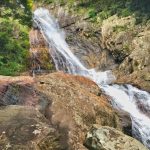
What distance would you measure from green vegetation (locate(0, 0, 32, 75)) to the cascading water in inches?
72.3

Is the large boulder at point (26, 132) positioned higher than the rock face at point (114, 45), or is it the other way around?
the rock face at point (114, 45)

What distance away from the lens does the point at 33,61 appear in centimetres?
2250

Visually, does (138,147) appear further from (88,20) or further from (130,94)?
(88,20)

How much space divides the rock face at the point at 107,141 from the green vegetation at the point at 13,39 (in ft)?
33.1

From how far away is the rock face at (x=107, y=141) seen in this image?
10250 mm

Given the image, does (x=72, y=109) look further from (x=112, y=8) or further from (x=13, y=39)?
(x=112, y=8)

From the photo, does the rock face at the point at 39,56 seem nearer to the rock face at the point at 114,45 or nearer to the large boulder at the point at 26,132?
the rock face at the point at 114,45

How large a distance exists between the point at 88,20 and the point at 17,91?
50.2ft

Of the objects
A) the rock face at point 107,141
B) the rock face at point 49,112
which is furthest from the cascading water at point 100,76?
the rock face at point 107,141

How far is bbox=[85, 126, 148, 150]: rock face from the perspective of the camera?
33.6 feet

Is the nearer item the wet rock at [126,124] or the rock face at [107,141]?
the rock face at [107,141]

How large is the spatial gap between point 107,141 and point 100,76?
11860mm

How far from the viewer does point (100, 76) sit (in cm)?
2208

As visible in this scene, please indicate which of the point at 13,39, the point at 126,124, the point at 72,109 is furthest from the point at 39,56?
the point at 72,109
